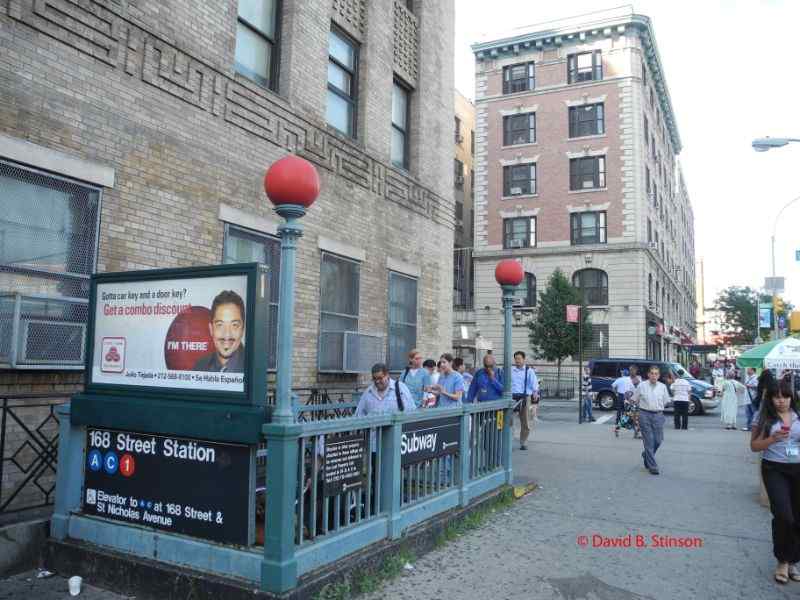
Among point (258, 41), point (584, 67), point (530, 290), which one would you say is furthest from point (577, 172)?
point (258, 41)

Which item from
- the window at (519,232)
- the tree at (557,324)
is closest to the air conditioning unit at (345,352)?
the tree at (557,324)

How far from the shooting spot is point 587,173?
3822 centimetres

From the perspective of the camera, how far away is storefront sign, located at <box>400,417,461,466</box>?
19.9 feet

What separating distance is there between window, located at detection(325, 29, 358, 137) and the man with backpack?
19.4ft

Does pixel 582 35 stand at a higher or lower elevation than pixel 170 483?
higher

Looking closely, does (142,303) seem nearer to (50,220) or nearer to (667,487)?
(50,220)

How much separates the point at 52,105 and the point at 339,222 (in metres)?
5.36

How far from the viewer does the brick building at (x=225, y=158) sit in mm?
6762

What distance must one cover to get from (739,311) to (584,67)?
123ft

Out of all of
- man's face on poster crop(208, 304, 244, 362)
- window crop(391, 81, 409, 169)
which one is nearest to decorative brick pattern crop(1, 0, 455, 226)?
window crop(391, 81, 409, 169)

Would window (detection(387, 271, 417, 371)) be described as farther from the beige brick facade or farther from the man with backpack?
the man with backpack

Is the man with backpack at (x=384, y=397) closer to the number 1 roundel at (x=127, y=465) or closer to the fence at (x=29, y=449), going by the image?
the number 1 roundel at (x=127, y=465)

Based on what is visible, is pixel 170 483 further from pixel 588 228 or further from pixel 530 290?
pixel 588 228

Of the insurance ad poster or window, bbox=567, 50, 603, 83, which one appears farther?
window, bbox=567, 50, 603, 83
